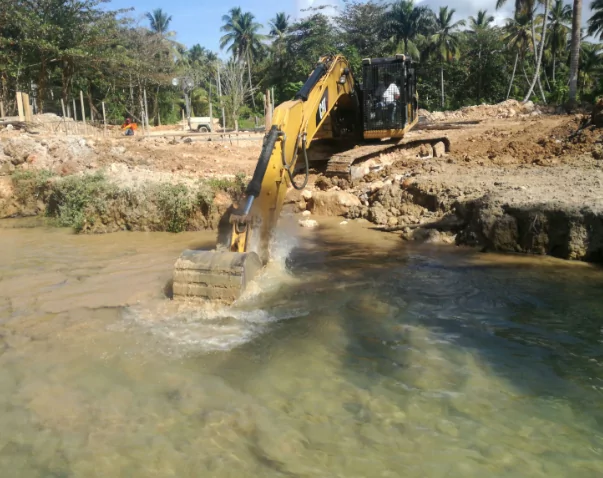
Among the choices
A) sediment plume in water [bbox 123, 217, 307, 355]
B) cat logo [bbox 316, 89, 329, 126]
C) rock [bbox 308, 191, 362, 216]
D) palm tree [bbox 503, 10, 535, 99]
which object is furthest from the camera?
palm tree [bbox 503, 10, 535, 99]

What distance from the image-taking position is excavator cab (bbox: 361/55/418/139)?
1050 centimetres

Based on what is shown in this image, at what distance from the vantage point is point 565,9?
37219 millimetres

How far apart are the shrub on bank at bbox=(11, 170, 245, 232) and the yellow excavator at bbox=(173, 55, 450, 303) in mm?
534

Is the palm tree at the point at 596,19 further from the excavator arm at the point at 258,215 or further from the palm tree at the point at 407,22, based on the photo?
the excavator arm at the point at 258,215

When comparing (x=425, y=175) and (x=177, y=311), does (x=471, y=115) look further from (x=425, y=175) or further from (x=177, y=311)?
(x=177, y=311)

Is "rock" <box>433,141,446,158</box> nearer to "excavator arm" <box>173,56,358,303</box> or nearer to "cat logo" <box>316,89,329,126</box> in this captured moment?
"cat logo" <box>316,89,329,126</box>

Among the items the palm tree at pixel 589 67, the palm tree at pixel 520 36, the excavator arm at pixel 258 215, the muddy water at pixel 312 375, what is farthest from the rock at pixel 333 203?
the palm tree at pixel 589 67

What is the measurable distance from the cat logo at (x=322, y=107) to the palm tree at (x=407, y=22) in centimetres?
3252

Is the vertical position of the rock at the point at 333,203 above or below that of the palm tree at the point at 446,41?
below

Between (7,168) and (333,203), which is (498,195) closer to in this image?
(333,203)

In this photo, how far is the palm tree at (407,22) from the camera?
1504 inches

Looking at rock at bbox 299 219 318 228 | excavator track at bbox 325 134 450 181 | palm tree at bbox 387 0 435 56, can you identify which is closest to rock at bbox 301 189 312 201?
excavator track at bbox 325 134 450 181

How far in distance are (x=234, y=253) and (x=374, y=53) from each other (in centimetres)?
3684

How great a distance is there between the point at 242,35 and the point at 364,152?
4446 cm
